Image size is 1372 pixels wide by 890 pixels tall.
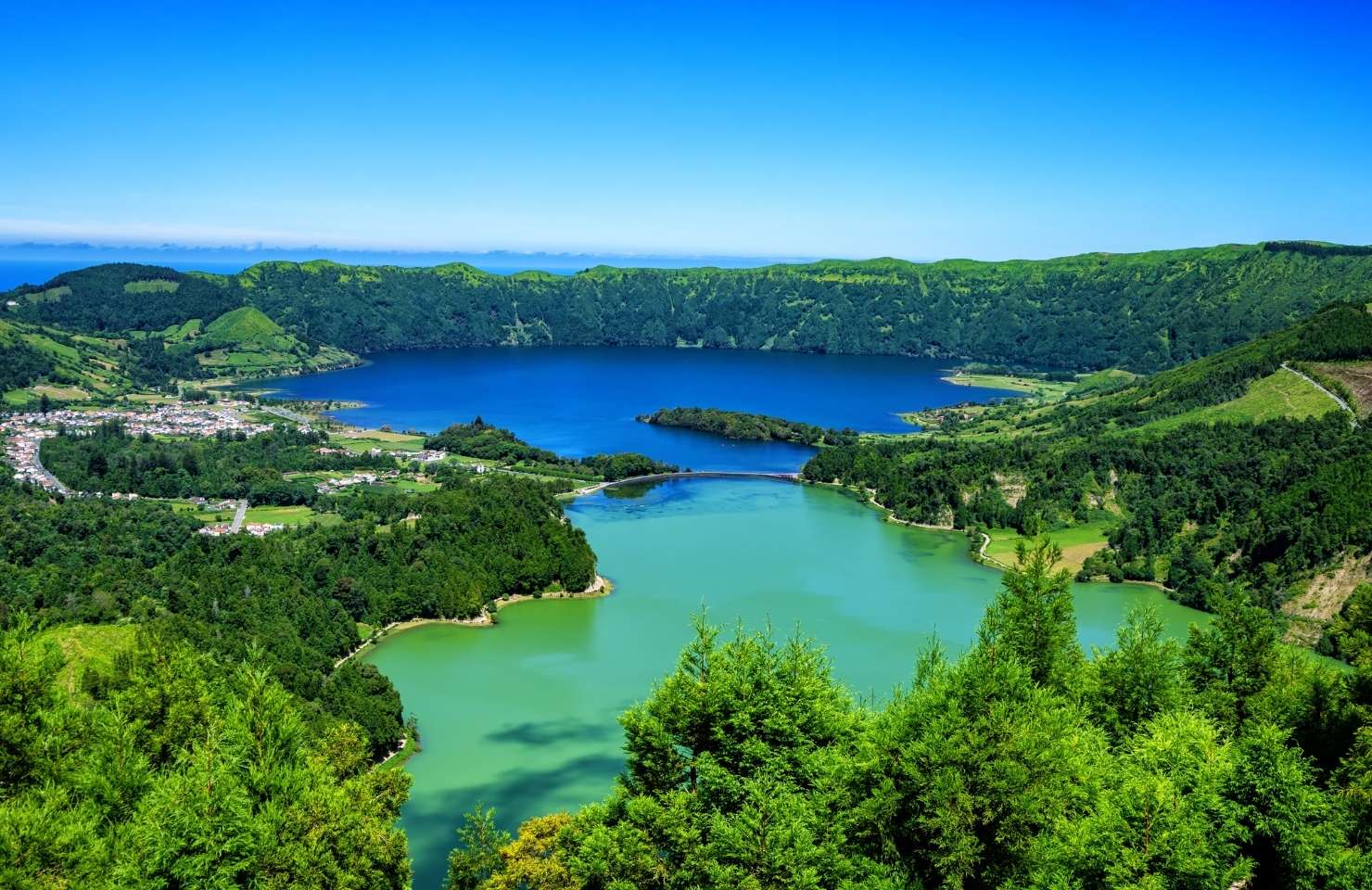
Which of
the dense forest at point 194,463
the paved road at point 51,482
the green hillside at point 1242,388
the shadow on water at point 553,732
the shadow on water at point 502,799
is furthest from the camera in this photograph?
the green hillside at point 1242,388

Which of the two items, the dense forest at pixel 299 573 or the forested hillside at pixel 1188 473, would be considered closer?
the dense forest at pixel 299 573

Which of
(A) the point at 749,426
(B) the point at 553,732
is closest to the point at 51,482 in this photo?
(B) the point at 553,732

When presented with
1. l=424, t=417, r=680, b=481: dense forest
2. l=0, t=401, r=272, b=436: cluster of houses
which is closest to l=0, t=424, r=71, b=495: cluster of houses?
l=0, t=401, r=272, b=436: cluster of houses

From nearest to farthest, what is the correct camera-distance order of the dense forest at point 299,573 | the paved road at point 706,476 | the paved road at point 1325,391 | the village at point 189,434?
the dense forest at point 299,573, the paved road at point 1325,391, the village at point 189,434, the paved road at point 706,476

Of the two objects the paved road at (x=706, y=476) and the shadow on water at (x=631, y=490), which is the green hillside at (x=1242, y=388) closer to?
the paved road at (x=706, y=476)

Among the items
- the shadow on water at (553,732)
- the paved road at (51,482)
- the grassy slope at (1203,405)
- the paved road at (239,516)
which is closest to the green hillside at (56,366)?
the paved road at (51,482)

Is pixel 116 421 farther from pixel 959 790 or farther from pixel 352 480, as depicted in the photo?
pixel 959 790

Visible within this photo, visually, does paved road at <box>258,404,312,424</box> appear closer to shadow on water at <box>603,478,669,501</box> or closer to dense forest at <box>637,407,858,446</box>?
dense forest at <box>637,407,858,446</box>
